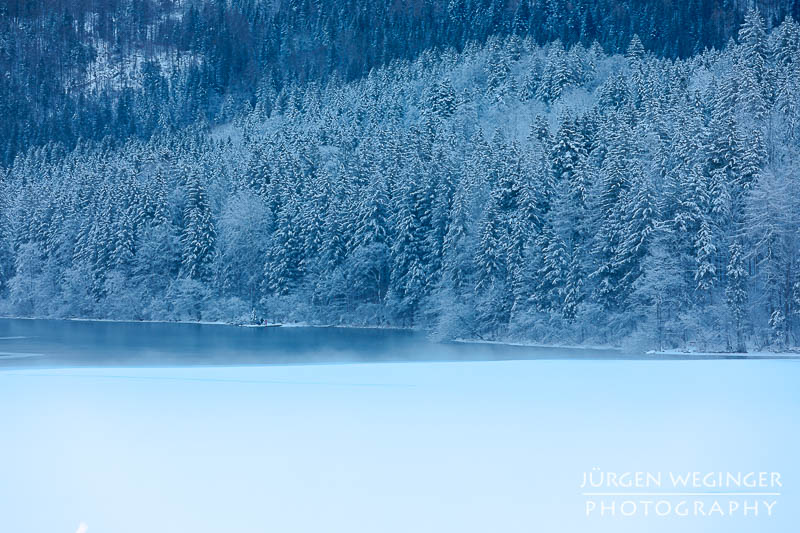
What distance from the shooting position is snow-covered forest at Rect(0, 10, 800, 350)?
156ft

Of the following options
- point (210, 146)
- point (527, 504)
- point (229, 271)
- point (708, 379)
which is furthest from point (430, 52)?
point (527, 504)

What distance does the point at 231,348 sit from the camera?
46.2m

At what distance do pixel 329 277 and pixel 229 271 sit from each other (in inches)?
445

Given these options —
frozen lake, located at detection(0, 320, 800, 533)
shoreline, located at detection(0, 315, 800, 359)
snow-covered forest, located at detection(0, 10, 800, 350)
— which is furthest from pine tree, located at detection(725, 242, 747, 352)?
frozen lake, located at detection(0, 320, 800, 533)

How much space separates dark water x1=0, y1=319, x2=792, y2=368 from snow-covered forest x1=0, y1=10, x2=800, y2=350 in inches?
183

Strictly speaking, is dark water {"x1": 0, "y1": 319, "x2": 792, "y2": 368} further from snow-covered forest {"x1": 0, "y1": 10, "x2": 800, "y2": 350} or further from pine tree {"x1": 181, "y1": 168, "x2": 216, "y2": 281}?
pine tree {"x1": 181, "y1": 168, "x2": 216, "y2": 281}

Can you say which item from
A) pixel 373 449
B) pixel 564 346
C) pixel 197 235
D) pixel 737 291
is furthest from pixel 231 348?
pixel 373 449

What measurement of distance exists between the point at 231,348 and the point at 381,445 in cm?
3550

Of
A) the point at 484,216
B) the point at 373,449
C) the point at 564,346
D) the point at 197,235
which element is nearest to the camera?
the point at 373,449

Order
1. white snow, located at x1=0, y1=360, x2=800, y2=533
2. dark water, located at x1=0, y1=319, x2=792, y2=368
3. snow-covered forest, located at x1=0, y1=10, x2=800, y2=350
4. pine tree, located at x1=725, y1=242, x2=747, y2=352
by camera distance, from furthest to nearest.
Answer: snow-covered forest, located at x1=0, y1=10, x2=800, y2=350 < pine tree, located at x1=725, y1=242, x2=747, y2=352 < dark water, located at x1=0, y1=319, x2=792, y2=368 < white snow, located at x1=0, y1=360, x2=800, y2=533

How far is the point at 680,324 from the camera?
46.4 m

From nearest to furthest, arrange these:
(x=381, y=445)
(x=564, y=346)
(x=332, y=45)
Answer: (x=381, y=445), (x=564, y=346), (x=332, y=45)

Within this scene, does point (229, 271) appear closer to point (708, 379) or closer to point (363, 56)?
point (708, 379)

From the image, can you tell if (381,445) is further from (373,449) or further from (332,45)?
(332,45)
